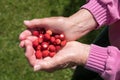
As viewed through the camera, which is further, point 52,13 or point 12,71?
point 52,13

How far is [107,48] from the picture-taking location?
1.50 meters

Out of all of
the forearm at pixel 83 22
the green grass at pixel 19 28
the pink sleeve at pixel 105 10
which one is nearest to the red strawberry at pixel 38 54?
the forearm at pixel 83 22

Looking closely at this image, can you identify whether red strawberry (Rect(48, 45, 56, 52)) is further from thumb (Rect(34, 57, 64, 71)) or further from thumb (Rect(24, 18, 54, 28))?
thumb (Rect(34, 57, 64, 71))

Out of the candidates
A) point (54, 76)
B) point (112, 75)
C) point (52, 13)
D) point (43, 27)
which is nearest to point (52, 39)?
point (43, 27)

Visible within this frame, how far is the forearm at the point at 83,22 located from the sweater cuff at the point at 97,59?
235 mm

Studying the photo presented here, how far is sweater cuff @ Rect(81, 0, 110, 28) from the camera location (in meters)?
1.65

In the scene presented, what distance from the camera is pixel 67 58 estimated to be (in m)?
1.55

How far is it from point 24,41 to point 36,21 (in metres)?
0.12

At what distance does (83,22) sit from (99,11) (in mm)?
124

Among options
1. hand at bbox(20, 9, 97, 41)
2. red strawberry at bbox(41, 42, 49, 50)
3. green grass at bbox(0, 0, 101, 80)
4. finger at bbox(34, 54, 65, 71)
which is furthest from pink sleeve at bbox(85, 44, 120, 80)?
green grass at bbox(0, 0, 101, 80)

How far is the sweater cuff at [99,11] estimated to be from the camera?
5.41ft

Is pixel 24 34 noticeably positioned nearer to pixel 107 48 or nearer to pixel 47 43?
pixel 47 43

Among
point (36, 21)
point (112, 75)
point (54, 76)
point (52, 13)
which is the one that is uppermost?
point (36, 21)

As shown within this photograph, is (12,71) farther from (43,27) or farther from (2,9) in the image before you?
(43,27)
